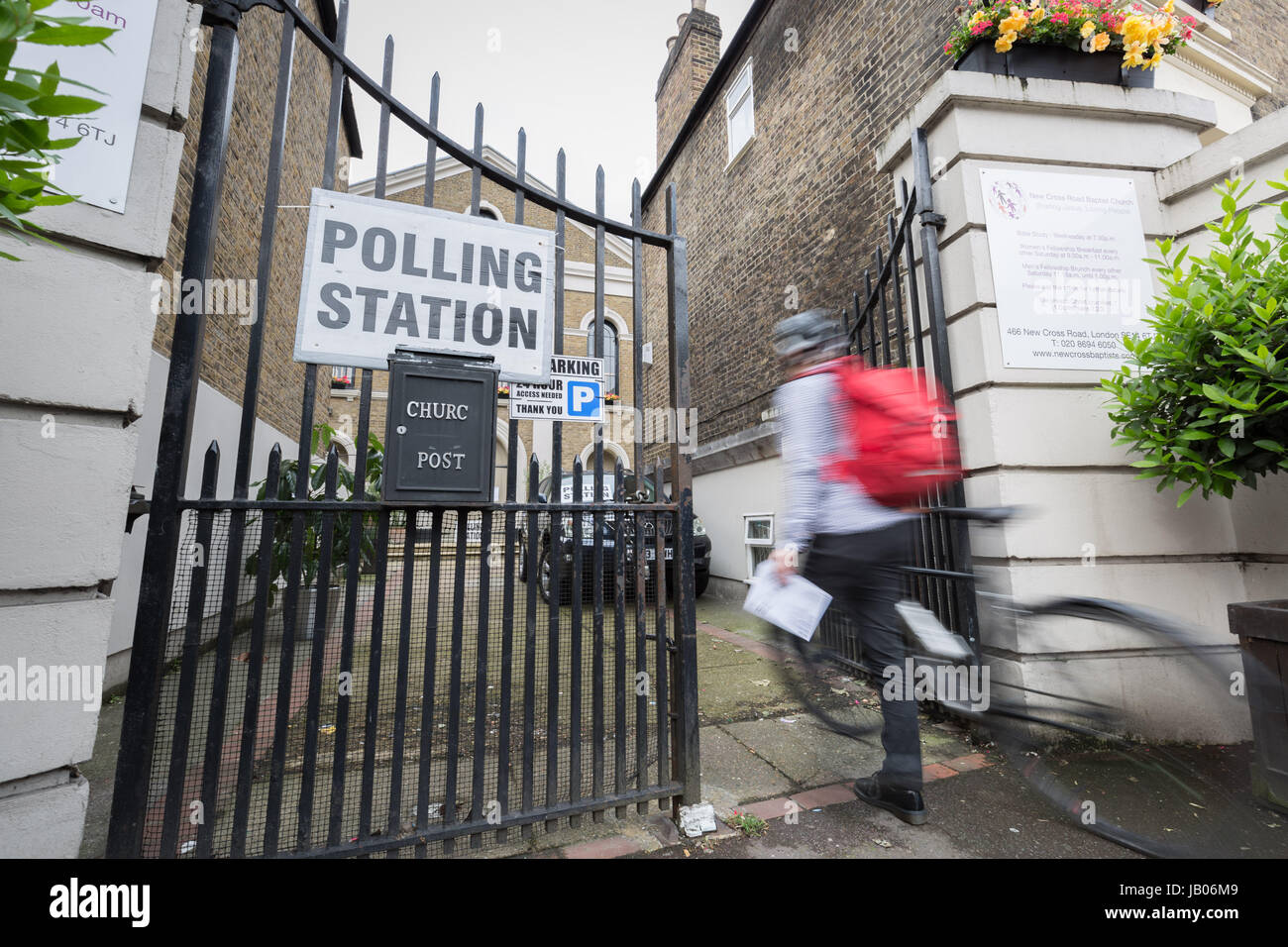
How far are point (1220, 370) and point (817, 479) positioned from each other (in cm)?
209

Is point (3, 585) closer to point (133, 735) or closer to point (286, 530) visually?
point (133, 735)

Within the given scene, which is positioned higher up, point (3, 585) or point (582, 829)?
point (3, 585)

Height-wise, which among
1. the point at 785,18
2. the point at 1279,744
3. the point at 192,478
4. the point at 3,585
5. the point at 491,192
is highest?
the point at 491,192

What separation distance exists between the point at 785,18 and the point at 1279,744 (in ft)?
31.3

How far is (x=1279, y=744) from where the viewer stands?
96.7 inches

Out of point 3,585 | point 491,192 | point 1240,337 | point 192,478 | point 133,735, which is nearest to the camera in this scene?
point 3,585

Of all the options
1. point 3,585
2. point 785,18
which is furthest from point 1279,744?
point 785,18

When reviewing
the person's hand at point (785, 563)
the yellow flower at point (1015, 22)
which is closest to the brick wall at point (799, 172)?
the yellow flower at point (1015, 22)

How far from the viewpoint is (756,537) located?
7.68 metres

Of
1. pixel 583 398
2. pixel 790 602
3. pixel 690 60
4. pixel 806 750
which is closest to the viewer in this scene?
pixel 790 602

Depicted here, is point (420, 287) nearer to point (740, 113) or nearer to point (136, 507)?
point (136, 507)

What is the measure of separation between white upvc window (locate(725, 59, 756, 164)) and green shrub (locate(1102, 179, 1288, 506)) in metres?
7.40

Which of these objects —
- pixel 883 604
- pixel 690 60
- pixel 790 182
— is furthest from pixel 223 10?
pixel 690 60

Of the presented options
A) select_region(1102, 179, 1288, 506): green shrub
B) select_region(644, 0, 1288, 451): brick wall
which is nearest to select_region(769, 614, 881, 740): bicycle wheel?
select_region(1102, 179, 1288, 506): green shrub
